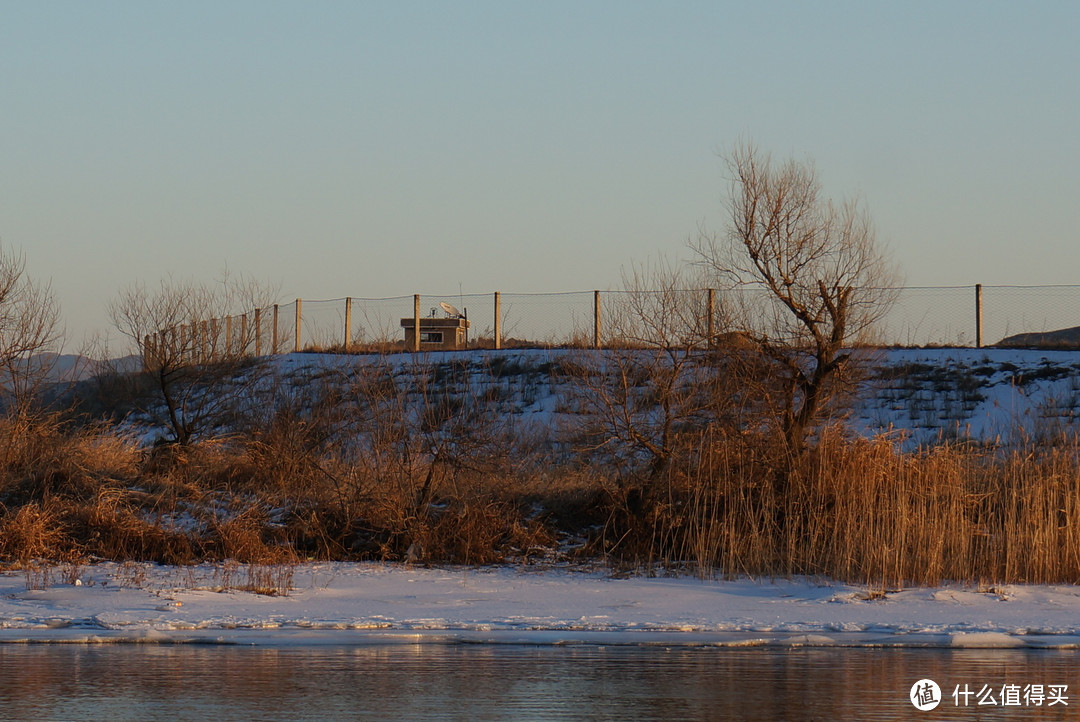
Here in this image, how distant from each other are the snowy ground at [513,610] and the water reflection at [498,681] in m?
0.83

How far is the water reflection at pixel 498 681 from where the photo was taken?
7.55 meters

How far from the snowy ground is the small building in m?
21.5

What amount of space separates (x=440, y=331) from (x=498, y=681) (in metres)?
30.4

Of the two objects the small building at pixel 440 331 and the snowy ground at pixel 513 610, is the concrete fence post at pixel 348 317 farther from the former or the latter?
the snowy ground at pixel 513 610

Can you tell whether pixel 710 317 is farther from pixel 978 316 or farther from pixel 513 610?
pixel 978 316

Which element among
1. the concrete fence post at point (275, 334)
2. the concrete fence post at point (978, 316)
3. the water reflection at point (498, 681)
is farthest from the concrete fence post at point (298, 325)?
the water reflection at point (498, 681)

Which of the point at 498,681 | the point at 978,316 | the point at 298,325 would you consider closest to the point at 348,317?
the point at 298,325

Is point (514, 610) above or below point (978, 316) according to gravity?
below

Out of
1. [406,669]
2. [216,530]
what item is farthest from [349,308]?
[406,669]

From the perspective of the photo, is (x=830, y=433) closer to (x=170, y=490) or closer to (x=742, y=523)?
(x=742, y=523)

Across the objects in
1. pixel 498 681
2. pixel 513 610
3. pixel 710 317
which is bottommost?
pixel 513 610

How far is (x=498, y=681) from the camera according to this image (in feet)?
28.7

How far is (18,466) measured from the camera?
20.5m

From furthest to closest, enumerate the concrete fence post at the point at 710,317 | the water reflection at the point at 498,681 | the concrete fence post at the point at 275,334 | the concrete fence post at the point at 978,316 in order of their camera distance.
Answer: the concrete fence post at the point at 275,334 → the concrete fence post at the point at 978,316 → the concrete fence post at the point at 710,317 → the water reflection at the point at 498,681
